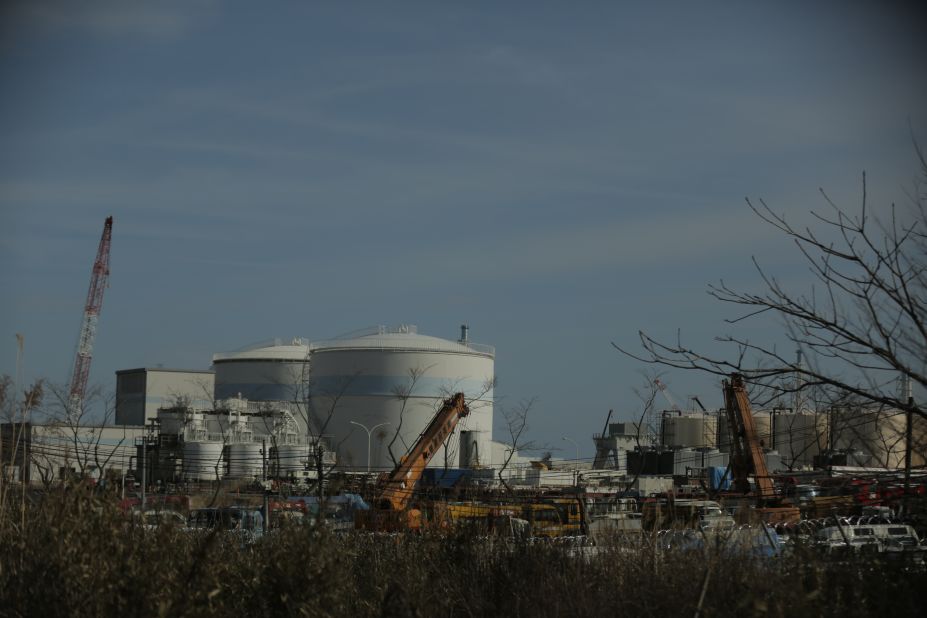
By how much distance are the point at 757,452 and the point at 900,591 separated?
21.0 meters

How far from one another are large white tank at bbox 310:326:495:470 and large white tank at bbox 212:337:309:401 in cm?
1062

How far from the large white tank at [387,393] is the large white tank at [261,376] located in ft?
34.8

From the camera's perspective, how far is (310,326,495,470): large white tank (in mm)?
63656

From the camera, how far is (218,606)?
1009 centimetres

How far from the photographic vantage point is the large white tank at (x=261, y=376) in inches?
3036

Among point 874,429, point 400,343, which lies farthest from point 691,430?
point 874,429

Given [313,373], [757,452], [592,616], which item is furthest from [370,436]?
[592,616]

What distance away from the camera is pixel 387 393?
6425 cm

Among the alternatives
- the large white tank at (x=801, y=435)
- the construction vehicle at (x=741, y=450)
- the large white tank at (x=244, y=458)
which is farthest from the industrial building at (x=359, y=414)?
the construction vehicle at (x=741, y=450)

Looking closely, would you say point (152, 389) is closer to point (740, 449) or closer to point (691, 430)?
point (691, 430)

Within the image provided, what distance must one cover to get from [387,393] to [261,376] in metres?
16.4

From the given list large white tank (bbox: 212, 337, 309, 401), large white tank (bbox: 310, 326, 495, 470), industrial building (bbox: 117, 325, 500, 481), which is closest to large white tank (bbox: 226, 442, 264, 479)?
industrial building (bbox: 117, 325, 500, 481)

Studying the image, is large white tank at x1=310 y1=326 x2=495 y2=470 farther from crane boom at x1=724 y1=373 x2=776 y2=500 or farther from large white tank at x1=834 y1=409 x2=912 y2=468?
large white tank at x1=834 y1=409 x2=912 y2=468

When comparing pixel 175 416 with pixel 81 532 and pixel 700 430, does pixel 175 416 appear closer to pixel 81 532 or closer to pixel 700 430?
pixel 700 430
